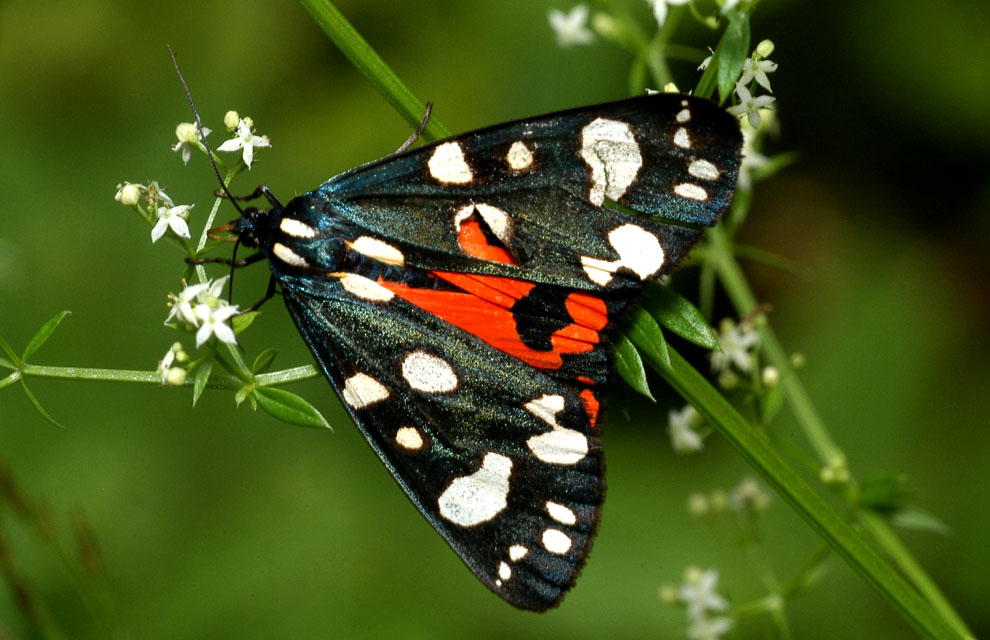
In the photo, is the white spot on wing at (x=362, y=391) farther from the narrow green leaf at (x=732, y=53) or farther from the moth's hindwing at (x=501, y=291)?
the narrow green leaf at (x=732, y=53)

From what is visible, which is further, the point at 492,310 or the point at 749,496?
the point at 749,496

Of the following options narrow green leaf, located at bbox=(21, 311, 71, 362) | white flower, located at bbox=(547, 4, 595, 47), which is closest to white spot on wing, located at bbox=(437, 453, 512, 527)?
narrow green leaf, located at bbox=(21, 311, 71, 362)

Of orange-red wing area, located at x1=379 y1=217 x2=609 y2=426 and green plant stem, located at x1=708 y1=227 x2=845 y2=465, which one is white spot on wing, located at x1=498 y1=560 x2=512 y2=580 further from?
green plant stem, located at x1=708 y1=227 x2=845 y2=465

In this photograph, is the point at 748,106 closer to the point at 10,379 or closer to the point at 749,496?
the point at 749,496

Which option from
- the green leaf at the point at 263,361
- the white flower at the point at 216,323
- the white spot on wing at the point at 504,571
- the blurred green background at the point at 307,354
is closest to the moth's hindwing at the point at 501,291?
the white spot on wing at the point at 504,571

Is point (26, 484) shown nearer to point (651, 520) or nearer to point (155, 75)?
point (155, 75)

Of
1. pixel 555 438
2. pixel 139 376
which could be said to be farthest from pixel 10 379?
pixel 555 438
